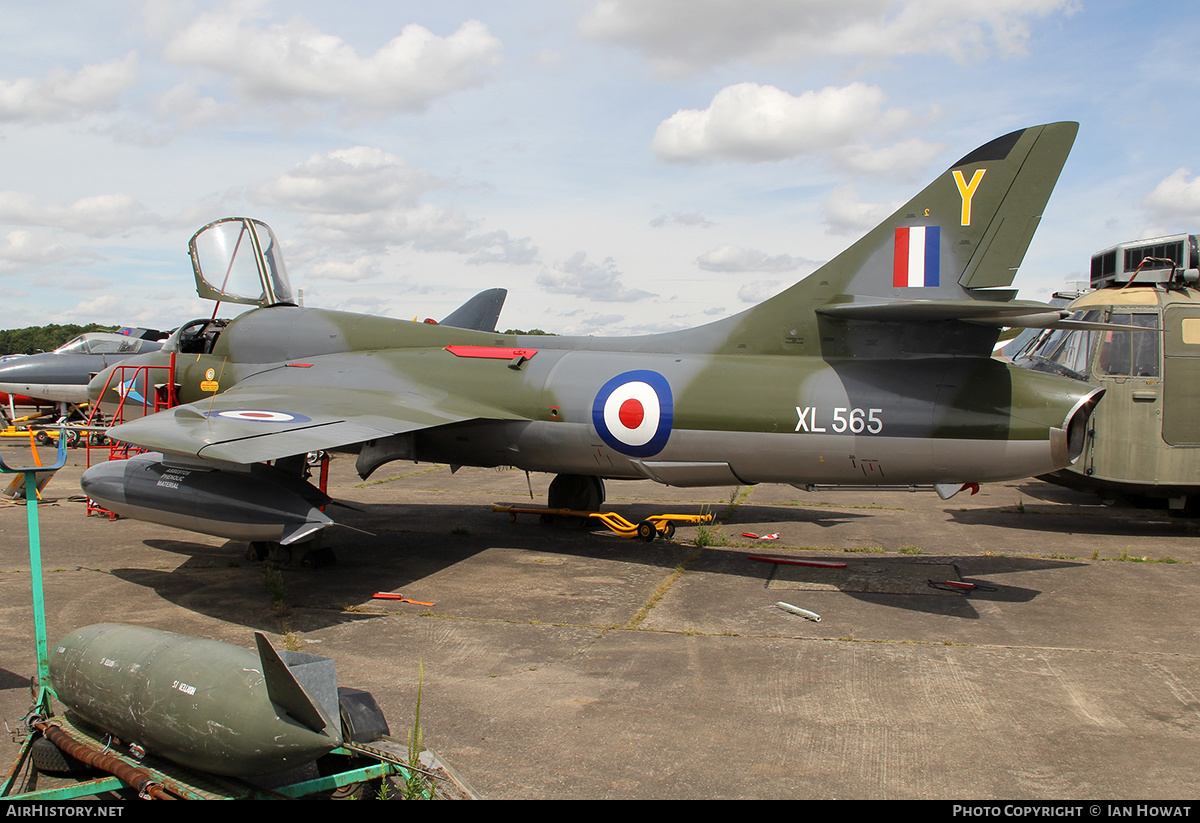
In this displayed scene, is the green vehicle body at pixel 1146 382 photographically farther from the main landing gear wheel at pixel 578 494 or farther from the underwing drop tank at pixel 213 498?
the underwing drop tank at pixel 213 498

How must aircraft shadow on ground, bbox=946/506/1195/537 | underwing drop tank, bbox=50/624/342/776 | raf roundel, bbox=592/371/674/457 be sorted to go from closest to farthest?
underwing drop tank, bbox=50/624/342/776
raf roundel, bbox=592/371/674/457
aircraft shadow on ground, bbox=946/506/1195/537

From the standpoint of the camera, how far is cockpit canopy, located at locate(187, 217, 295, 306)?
11891 millimetres

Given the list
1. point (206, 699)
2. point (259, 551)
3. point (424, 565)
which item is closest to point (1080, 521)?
point (424, 565)

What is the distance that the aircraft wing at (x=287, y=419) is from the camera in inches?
292

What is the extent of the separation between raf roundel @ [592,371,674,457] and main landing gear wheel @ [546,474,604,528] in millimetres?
2510

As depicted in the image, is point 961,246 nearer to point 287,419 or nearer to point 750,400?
point 750,400

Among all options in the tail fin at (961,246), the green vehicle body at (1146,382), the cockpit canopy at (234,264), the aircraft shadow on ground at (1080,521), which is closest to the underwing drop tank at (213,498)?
the cockpit canopy at (234,264)

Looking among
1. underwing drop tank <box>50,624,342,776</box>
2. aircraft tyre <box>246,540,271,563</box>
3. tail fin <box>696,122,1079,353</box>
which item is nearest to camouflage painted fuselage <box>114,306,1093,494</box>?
tail fin <box>696,122,1079,353</box>

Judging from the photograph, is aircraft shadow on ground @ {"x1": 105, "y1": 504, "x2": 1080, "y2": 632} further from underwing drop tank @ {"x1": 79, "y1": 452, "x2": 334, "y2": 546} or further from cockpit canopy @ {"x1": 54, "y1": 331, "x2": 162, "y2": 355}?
cockpit canopy @ {"x1": 54, "y1": 331, "x2": 162, "y2": 355}

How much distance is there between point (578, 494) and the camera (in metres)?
11.6

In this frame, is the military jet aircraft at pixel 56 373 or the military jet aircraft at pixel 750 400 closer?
the military jet aircraft at pixel 750 400

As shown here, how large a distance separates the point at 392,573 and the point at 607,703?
428cm

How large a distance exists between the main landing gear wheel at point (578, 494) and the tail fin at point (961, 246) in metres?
4.33

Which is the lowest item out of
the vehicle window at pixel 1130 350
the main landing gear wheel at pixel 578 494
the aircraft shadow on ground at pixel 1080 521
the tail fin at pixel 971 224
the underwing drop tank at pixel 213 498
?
the aircraft shadow on ground at pixel 1080 521
